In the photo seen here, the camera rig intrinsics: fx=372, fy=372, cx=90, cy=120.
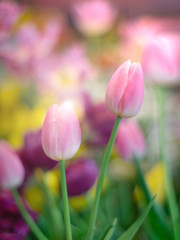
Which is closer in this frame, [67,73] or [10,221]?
[10,221]

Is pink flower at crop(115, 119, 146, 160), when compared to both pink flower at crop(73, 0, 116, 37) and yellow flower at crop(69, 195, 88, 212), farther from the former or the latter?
pink flower at crop(73, 0, 116, 37)

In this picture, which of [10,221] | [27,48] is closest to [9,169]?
[10,221]

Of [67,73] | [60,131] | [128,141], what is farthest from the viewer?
[67,73]

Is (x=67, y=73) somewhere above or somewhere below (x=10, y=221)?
above

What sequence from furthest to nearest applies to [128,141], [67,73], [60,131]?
1. [67,73]
2. [128,141]
3. [60,131]

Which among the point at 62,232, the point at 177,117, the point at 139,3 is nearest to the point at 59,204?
the point at 62,232

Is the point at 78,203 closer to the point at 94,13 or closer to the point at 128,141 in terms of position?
the point at 128,141
